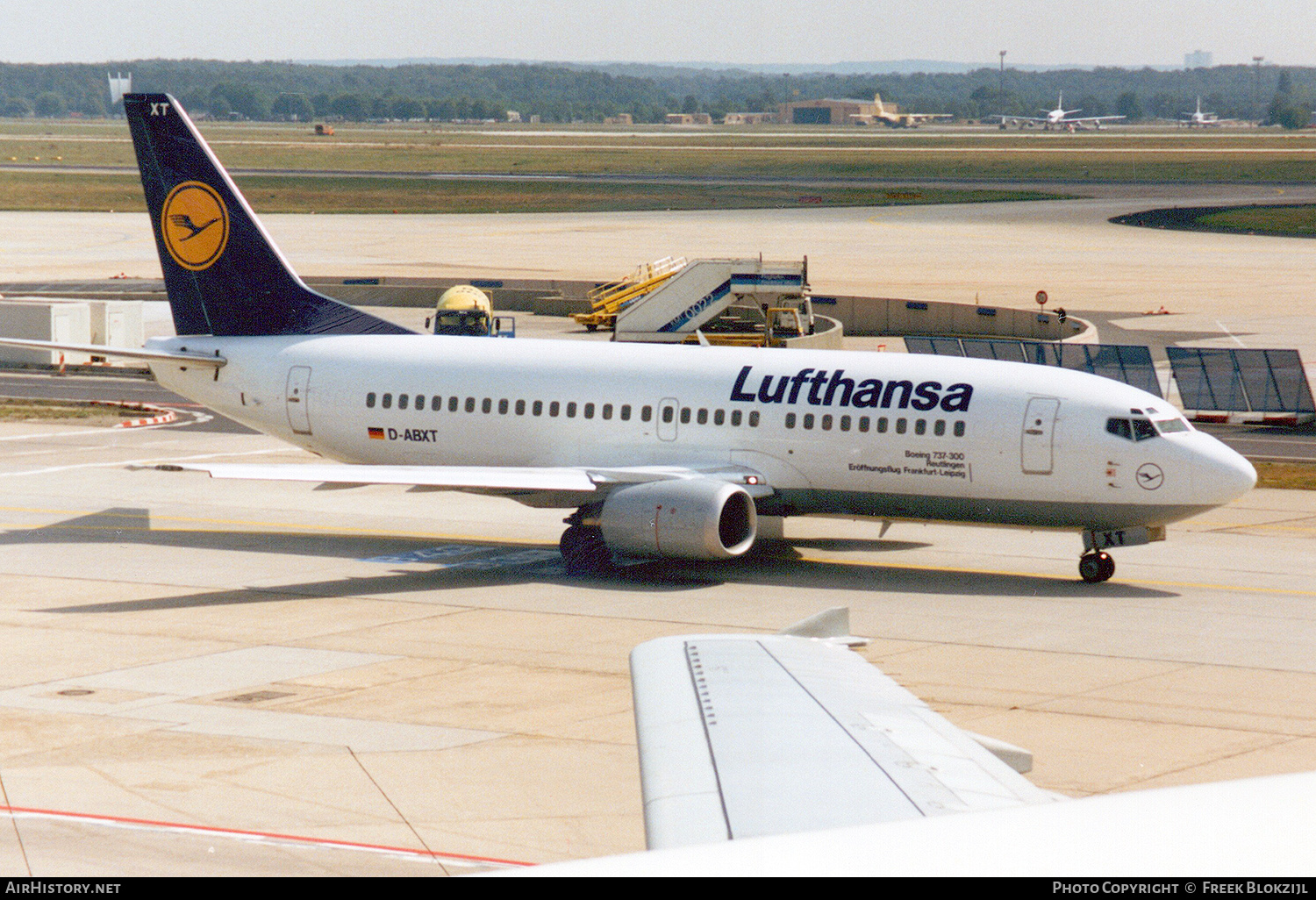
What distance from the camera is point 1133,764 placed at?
17.8m

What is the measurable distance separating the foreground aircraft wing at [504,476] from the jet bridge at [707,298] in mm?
37110

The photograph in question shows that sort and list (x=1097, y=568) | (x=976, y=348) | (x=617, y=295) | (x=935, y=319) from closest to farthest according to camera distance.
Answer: (x=1097, y=568), (x=976, y=348), (x=935, y=319), (x=617, y=295)

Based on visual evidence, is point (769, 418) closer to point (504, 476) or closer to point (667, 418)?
point (667, 418)

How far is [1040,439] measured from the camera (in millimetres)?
28125

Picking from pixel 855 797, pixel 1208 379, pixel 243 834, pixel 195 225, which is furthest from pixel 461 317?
pixel 855 797

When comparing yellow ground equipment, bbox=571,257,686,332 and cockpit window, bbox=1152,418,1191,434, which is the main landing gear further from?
yellow ground equipment, bbox=571,257,686,332

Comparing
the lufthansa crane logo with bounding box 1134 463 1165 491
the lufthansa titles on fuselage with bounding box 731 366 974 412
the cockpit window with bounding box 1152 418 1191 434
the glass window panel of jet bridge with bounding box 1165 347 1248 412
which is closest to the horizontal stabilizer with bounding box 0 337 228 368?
the lufthansa titles on fuselage with bounding box 731 366 974 412

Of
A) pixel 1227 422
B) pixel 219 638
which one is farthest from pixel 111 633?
pixel 1227 422

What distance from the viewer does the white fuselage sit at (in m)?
28.0

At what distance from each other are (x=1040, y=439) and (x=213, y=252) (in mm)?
18918

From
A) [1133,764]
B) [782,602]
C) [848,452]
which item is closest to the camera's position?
[1133,764]

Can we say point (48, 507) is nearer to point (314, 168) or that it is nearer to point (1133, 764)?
point (1133, 764)

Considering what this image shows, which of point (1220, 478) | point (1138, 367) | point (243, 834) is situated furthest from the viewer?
point (1138, 367)
